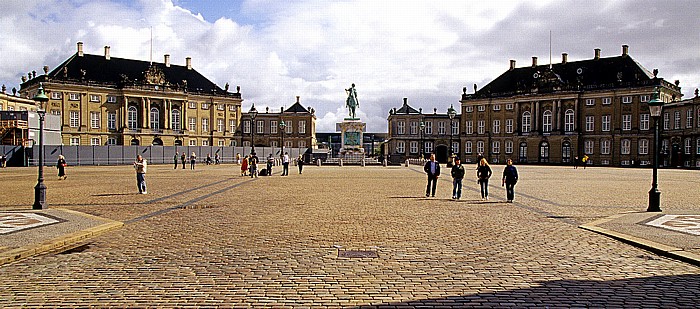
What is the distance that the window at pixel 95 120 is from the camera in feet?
260

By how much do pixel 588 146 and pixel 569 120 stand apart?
175 inches

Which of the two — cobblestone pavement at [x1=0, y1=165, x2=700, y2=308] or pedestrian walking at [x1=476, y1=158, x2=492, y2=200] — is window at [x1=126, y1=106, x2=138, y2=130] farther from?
pedestrian walking at [x1=476, y1=158, x2=492, y2=200]

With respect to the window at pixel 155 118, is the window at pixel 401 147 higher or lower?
lower

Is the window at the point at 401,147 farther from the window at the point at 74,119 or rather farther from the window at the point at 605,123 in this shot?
the window at the point at 74,119

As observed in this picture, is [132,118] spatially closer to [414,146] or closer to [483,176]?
[414,146]

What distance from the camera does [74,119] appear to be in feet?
256

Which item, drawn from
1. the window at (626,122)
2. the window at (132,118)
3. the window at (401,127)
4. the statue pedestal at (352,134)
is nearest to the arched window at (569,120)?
the window at (626,122)

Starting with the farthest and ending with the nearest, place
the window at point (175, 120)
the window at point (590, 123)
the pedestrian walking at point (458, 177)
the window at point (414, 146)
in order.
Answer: the window at point (414, 146) → the window at point (175, 120) → the window at point (590, 123) → the pedestrian walking at point (458, 177)

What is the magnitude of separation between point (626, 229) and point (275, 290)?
27.5ft

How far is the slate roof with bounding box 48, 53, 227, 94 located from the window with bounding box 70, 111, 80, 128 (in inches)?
187

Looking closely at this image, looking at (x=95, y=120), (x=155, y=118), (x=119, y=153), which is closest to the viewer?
(x=119, y=153)

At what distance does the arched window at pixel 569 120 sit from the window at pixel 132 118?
61.6m

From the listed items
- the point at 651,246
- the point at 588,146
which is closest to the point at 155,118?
the point at 588,146

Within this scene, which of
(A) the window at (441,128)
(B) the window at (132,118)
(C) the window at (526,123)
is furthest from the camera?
(A) the window at (441,128)
